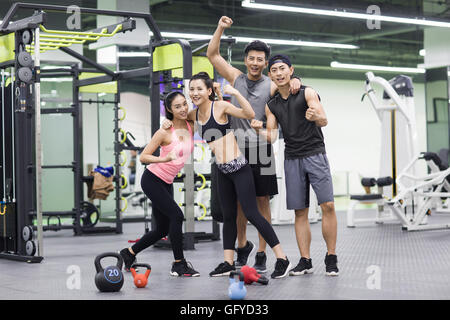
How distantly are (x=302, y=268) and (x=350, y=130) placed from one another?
1290 cm

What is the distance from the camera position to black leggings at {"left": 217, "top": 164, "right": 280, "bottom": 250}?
405 cm

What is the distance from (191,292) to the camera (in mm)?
3672

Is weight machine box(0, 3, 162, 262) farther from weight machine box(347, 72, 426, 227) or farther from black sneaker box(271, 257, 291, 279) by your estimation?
weight machine box(347, 72, 426, 227)

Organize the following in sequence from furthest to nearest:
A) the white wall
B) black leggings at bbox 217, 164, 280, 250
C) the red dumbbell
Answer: the white wall → black leggings at bbox 217, 164, 280, 250 → the red dumbbell

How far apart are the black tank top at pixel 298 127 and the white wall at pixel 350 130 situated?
12119 millimetres

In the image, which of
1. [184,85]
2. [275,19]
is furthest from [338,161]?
[184,85]

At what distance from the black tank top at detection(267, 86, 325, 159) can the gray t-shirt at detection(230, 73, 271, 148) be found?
13cm

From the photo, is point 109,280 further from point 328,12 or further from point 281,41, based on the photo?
point 281,41

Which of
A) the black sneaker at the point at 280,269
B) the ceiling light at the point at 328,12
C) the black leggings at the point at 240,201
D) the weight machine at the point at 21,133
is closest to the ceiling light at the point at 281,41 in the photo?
the ceiling light at the point at 328,12

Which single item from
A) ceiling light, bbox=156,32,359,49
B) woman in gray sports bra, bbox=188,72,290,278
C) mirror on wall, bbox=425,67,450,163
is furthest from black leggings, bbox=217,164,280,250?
mirror on wall, bbox=425,67,450,163

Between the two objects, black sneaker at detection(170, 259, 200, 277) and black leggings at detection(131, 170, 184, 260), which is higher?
black leggings at detection(131, 170, 184, 260)

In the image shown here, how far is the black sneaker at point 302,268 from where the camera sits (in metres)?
4.25

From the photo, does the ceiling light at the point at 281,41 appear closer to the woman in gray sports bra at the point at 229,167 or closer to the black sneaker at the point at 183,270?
the woman in gray sports bra at the point at 229,167
